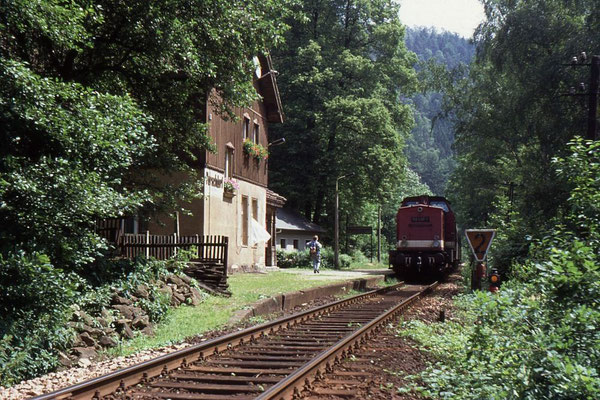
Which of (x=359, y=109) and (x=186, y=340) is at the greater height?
(x=359, y=109)

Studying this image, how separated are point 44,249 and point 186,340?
2564 millimetres

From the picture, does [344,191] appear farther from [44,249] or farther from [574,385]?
[574,385]

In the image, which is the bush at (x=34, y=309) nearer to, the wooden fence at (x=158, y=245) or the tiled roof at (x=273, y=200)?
the wooden fence at (x=158, y=245)

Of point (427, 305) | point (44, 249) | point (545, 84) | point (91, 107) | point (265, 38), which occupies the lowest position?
point (427, 305)

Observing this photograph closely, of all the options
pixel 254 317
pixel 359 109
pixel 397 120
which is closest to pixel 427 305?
pixel 254 317

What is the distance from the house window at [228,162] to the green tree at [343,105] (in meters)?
16.6

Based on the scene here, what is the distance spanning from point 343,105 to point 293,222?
8.57 m

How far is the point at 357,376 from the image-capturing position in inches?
293

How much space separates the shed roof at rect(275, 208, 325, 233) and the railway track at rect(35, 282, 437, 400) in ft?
95.9

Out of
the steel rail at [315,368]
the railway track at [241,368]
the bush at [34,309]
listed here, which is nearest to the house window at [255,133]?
the railway track at [241,368]

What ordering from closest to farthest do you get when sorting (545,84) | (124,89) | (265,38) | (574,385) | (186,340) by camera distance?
(574,385) < (186,340) < (124,89) < (265,38) < (545,84)

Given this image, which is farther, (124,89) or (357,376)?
(124,89)

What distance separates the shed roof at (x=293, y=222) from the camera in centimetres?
4117

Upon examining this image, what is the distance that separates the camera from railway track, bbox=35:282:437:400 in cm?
635
